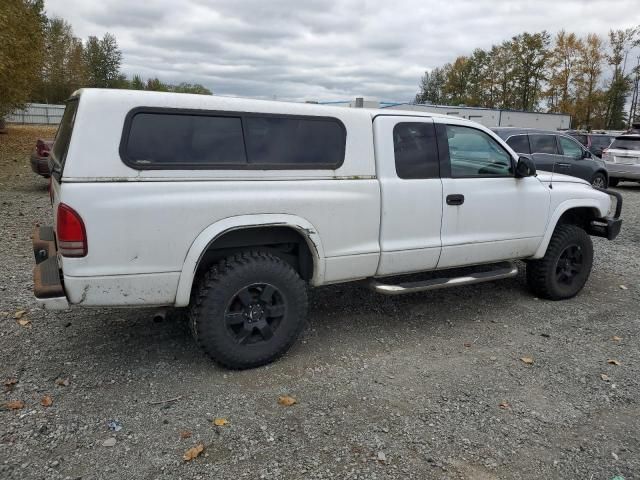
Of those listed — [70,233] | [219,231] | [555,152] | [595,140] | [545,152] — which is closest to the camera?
[70,233]

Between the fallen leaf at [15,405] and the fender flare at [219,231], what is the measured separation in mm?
1121

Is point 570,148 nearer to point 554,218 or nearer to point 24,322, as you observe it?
point 554,218

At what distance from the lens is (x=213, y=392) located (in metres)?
3.35

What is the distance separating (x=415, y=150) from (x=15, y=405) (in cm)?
342

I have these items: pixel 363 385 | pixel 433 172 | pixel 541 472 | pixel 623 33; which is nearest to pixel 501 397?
pixel 541 472

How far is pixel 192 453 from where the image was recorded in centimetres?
273

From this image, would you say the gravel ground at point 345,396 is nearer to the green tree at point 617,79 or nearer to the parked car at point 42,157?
the parked car at point 42,157

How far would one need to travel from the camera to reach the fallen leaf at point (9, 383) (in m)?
3.30

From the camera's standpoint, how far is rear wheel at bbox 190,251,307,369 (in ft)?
11.1

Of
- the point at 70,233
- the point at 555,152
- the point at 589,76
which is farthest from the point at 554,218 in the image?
the point at 589,76

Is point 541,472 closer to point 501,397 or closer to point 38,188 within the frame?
point 501,397

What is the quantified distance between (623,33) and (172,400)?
48739 millimetres

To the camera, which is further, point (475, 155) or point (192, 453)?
point (475, 155)

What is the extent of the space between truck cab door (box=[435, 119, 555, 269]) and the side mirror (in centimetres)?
7
